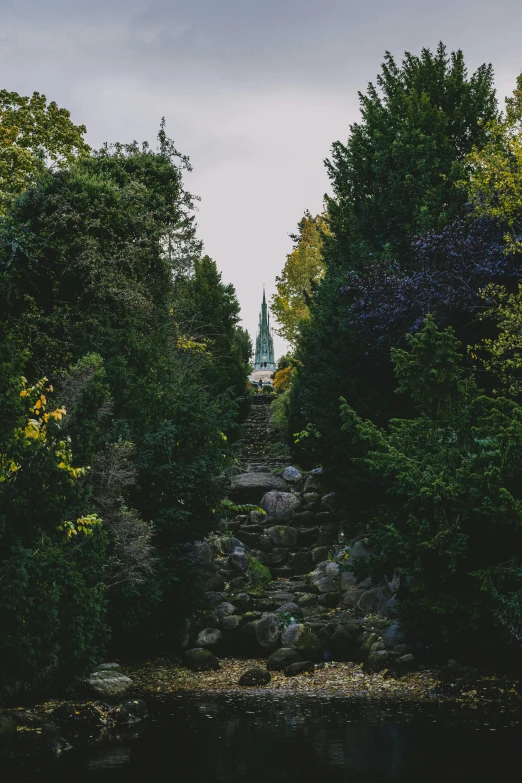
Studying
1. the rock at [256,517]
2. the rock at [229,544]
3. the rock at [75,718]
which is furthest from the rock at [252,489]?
the rock at [75,718]

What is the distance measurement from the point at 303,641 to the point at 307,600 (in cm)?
342

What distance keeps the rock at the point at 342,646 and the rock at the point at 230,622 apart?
227 centimetres

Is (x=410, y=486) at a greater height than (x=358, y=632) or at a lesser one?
greater

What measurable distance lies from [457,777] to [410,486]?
572 centimetres

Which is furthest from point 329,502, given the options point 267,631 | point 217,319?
point 217,319

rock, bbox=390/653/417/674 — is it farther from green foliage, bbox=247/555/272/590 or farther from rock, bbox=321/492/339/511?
rock, bbox=321/492/339/511

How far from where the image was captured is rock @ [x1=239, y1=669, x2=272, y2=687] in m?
15.1

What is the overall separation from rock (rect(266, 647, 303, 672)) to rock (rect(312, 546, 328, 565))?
6.70 m

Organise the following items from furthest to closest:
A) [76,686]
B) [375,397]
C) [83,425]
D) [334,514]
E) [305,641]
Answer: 1. [334,514]
2. [375,397]
3. [305,641]
4. [76,686]
5. [83,425]

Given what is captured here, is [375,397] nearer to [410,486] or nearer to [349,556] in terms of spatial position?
[349,556]

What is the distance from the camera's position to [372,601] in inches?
758

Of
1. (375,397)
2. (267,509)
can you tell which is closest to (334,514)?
(267,509)

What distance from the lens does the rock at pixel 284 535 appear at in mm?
24203

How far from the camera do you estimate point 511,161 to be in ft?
58.1
